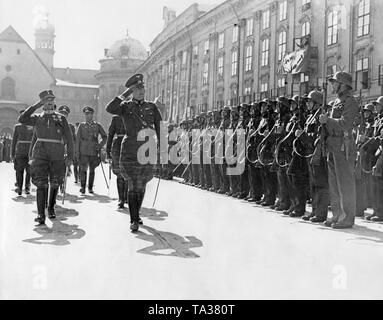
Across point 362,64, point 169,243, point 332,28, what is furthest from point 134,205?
point 332,28

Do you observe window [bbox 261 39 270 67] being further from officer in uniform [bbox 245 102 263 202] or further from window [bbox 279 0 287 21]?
officer in uniform [bbox 245 102 263 202]

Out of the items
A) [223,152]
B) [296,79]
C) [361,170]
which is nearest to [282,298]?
[361,170]

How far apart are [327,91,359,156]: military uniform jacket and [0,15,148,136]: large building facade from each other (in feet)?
145

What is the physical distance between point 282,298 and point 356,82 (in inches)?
888

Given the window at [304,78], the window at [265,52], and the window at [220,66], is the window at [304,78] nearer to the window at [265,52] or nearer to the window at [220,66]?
the window at [265,52]

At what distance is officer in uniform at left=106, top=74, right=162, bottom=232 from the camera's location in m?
7.97

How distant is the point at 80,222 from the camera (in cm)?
871

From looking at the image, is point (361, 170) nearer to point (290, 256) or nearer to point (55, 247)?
point (290, 256)

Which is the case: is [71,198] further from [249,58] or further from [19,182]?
[249,58]

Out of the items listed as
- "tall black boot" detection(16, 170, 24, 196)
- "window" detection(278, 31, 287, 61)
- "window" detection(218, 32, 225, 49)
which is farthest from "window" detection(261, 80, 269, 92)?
"tall black boot" detection(16, 170, 24, 196)

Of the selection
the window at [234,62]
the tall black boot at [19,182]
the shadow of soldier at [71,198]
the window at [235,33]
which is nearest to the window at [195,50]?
the window at [234,62]

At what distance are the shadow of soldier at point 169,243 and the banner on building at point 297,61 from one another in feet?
71.9

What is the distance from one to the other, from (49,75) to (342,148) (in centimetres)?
6001

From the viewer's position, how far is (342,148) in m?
8.58
